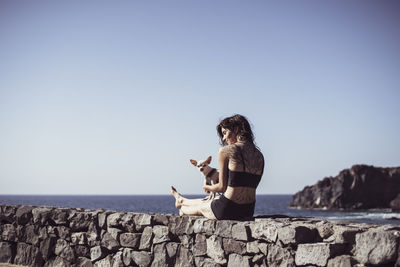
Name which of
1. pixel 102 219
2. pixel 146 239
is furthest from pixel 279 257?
pixel 102 219

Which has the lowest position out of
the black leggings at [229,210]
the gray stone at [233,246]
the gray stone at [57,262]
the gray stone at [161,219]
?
the gray stone at [57,262]

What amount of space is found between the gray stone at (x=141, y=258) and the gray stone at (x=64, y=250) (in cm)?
129

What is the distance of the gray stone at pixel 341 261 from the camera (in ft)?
12.3

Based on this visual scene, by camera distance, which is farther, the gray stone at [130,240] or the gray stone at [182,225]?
the gray stone at [130,240]

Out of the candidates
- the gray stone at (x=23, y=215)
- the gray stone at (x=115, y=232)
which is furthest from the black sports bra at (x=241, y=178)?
the gray stone at (x=23, y=215)

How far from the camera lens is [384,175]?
67688 millimetres

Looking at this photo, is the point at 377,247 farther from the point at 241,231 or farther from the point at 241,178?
the point at 241,178

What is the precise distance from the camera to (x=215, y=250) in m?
Result: 4.96

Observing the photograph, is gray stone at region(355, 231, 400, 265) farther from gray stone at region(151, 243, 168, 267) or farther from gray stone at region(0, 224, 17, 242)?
gray stone at region(0, 224, 17, 242)

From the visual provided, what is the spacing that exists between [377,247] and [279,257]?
1.06m

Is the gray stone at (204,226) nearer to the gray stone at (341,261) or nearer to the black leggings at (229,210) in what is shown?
the black leggings at (229,210)

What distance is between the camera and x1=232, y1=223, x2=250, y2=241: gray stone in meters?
4.66

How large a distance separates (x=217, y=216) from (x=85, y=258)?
→ 2445 mm

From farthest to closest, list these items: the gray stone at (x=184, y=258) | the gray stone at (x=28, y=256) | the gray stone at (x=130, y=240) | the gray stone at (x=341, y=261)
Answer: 1. the gray stone at (x=28, y=256)
2. the gray stone at (x=130, y=240)
3. the gray stone at (x=184, y=258)
4. the gray stone at (x=341, y=261)
